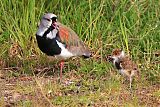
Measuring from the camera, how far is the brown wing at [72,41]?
7.28 meters

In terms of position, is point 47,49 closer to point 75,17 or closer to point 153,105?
point 75,17

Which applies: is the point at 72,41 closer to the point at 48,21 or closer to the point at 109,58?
the point at 48,21

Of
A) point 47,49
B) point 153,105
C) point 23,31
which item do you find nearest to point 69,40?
point 47,49

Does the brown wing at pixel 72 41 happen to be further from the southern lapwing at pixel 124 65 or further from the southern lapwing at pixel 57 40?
the southern lapwing at pixel 124 65

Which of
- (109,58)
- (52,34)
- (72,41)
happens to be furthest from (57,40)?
Answer: (109,58)

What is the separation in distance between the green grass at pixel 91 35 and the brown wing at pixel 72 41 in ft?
0.65

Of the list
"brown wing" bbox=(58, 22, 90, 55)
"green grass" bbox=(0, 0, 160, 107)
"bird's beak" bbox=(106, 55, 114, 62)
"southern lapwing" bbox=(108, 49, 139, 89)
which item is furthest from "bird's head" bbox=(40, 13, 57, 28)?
"southern lapwing" bbox=(108, 49, 139, 89)

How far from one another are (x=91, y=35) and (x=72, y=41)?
23.8 inches

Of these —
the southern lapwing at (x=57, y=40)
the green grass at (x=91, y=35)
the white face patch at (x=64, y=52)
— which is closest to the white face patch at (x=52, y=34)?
the southern lapwing at (x=57, y=40)

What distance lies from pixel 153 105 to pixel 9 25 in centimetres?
265

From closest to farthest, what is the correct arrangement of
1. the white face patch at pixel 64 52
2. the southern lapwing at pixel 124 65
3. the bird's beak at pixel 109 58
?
the southern lapwing at pixel 124 65 < the bird's beak at pixel 109 58 < the white face patch at pixel 64 52

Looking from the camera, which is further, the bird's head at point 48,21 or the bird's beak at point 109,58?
the bird's head at point 48,21

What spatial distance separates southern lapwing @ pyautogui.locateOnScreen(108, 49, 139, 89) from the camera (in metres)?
6.75

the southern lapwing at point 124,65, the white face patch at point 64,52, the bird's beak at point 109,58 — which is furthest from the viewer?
the white face patch at point 64,52
